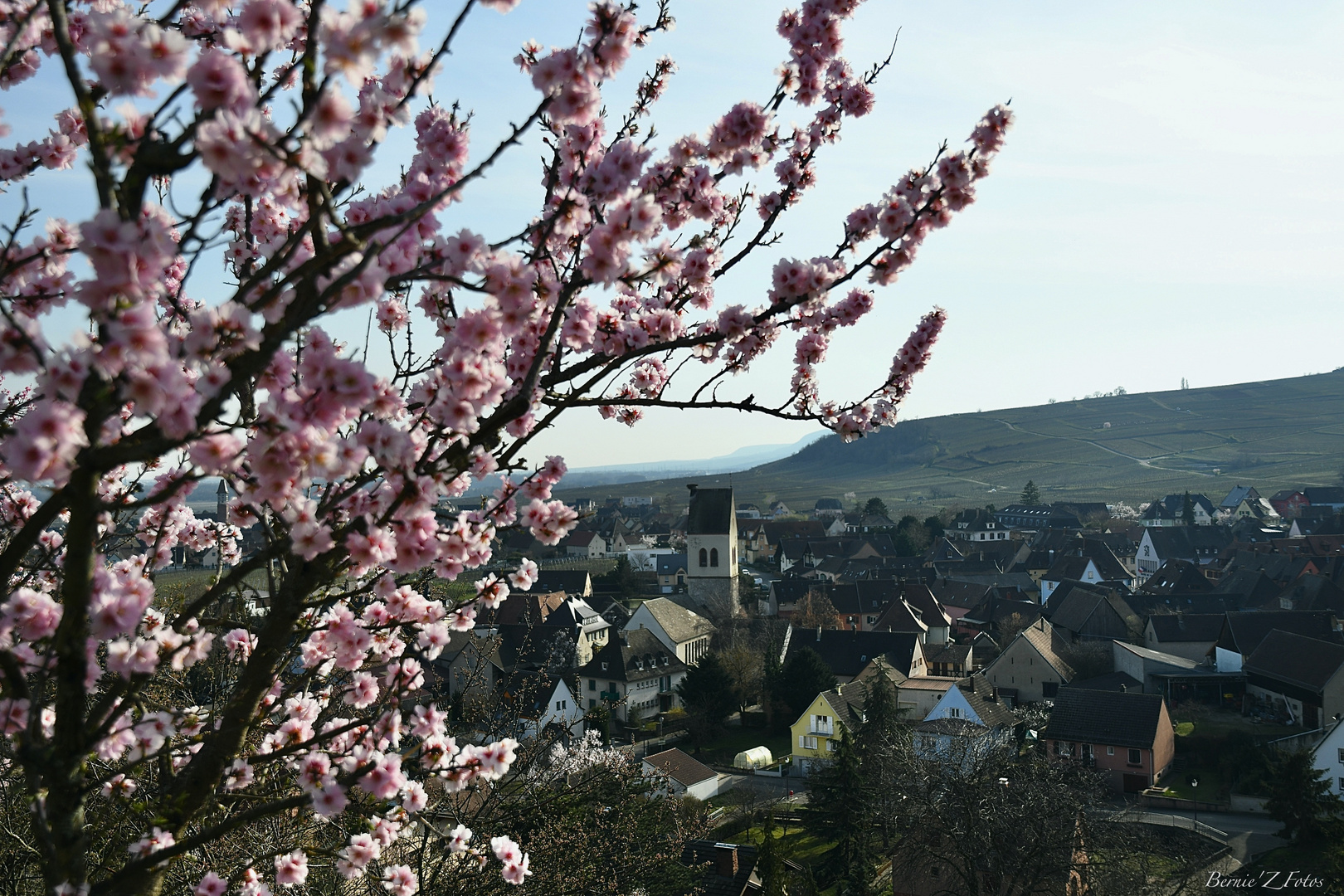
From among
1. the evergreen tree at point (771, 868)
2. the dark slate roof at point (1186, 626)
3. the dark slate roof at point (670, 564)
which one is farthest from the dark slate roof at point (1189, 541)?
the evergreen tree at point (771, 868)

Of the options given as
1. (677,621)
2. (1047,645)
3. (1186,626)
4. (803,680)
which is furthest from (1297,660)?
(677,621)

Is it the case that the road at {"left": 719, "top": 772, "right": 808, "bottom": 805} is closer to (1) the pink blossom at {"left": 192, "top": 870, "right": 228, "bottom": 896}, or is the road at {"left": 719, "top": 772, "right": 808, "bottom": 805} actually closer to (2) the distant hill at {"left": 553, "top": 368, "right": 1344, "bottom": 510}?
(1) the pink blossom at {"left": 192, "top": 870, "right": 228, "bottom": 896}

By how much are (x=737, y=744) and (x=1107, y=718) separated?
13513mm

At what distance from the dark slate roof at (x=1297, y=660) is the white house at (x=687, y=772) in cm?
2267

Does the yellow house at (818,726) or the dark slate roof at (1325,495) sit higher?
the dark slate roof at (1325,495)

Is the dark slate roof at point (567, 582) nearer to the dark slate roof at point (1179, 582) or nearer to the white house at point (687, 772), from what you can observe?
the white house at point (687, 772)

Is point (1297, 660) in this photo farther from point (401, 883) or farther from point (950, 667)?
point (401, 883)

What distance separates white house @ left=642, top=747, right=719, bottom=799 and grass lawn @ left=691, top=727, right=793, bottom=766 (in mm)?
2911

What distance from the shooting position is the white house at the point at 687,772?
27.7 meters

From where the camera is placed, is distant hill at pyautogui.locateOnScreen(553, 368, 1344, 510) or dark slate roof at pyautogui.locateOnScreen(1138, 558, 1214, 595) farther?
distant hill at pyautogui.locateOnScreen(553, 368, 1344, 510)

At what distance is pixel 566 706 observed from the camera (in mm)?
34406

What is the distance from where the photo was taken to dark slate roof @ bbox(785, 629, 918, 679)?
40.6m

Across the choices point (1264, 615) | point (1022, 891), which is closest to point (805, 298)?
point (1022, 891)
